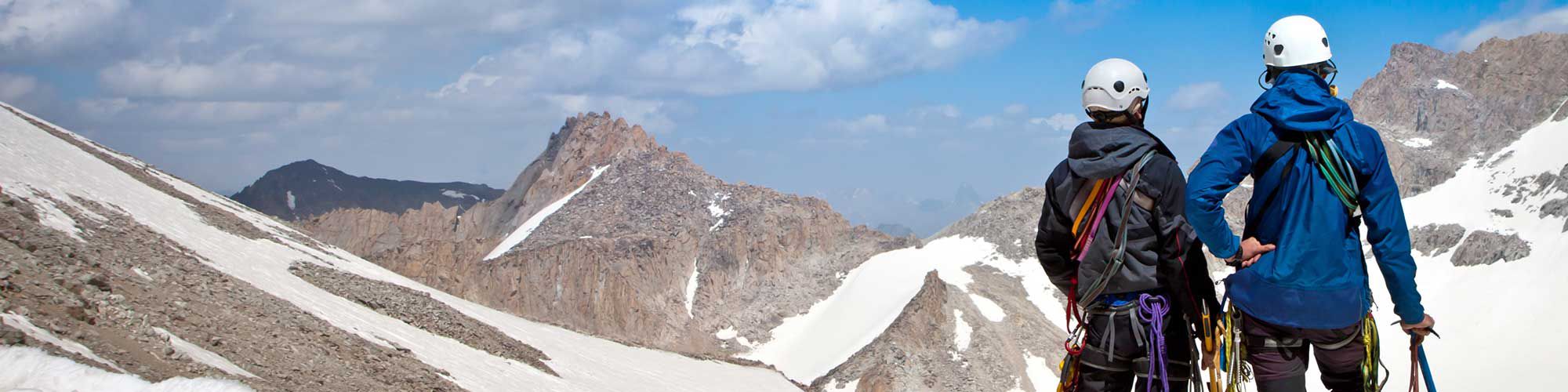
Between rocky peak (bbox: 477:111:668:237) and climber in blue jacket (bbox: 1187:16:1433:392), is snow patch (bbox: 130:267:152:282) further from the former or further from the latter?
rocky peak (bbox: 477:111:668:237)

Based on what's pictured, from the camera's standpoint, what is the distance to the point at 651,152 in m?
132

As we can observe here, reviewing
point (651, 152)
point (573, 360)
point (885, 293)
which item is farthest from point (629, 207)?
point (573, 360)

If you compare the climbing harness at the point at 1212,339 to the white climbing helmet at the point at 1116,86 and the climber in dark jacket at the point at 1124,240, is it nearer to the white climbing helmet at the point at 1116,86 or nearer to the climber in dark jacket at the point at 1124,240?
the climber in dark jacket at the point at 1124,240

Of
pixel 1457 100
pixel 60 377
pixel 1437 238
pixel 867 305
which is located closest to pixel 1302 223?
pixel 60 377

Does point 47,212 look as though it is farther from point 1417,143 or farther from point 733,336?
point 1417,143

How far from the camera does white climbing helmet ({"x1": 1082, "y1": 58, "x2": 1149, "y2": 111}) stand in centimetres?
693

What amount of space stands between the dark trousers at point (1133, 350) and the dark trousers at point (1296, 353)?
0.40 m

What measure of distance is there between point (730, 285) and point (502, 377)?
87819 millimetres

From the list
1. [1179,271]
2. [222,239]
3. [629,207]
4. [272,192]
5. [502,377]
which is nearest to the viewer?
[1179,271]

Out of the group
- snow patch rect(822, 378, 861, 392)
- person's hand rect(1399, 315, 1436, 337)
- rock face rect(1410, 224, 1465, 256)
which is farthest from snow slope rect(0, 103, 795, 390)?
rock face rect(1410, 224, 1465, 256)

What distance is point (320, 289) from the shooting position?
25.4m

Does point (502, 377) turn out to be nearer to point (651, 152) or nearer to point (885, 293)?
point (885, 293)

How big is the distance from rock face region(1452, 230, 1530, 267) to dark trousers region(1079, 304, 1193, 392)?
5681 inches

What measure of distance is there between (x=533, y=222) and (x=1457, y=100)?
502ft
